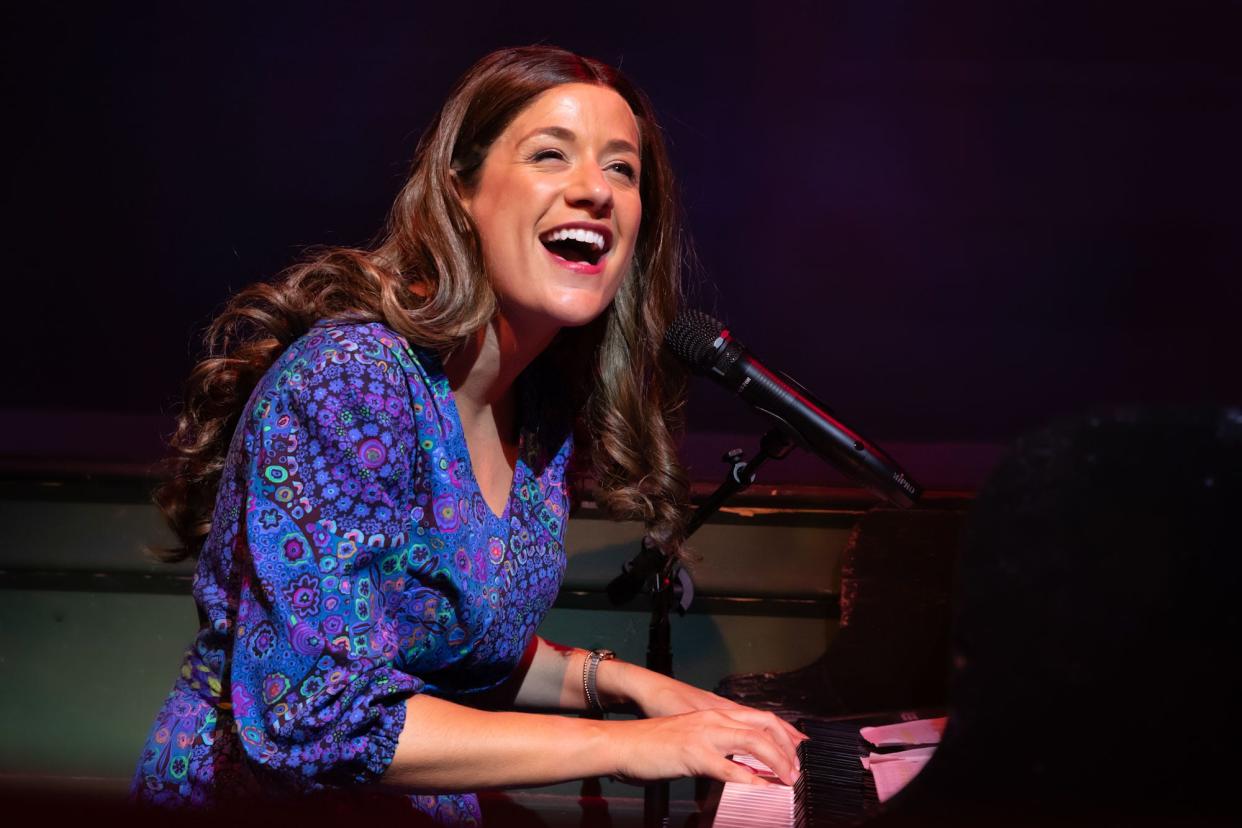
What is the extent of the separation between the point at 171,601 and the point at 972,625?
97.7 inches

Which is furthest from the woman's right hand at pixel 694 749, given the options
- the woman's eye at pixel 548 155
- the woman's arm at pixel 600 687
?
the woman's eye at pixel 548 155

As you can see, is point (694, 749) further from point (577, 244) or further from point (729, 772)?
point (577, 244)

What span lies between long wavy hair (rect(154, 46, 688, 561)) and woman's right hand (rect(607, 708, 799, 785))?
58cm

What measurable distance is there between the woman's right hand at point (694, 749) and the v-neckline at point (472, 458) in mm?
452

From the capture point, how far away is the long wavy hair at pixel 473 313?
156cm

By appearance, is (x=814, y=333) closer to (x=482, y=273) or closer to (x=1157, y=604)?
(x=482, y=273)

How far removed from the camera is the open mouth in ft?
5.21

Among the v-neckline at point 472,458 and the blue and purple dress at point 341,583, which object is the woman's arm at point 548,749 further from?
the v-neckline at point 472,458

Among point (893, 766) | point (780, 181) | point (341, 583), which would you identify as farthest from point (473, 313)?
point (780, 181)

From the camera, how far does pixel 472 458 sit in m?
→ 1.70

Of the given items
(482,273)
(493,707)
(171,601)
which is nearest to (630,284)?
(482,273)

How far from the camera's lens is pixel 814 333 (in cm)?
271

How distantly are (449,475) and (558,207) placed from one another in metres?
0.41

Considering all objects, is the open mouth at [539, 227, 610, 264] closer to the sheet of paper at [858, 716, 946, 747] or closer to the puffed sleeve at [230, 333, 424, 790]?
the puffed sleeve at [230, 333, 424, 790]
